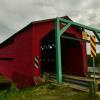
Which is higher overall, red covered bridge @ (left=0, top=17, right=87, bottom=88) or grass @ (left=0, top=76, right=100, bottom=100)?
red covered bridge @ (left=0, top=17, right=87, bottom=88)

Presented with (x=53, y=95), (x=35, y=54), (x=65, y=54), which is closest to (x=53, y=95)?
(x=53, y=95)

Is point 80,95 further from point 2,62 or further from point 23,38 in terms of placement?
point 2,62

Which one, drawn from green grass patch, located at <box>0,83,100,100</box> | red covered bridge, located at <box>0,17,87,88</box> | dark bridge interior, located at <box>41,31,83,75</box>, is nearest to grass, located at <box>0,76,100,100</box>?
green grass patch, located at <box>0,83,100,100</box>

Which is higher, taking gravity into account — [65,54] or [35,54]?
[65,54]

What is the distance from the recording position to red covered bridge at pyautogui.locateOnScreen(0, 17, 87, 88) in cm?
1217

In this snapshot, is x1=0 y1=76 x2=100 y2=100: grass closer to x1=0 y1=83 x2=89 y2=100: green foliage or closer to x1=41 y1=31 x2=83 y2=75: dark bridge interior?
x1=0 y1=83 x2=89 y2=100: green foliage

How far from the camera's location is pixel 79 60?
15.4 metres

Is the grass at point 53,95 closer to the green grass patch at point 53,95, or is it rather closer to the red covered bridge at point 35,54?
the green grass patch at point 53,95

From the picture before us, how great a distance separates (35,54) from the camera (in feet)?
39.7

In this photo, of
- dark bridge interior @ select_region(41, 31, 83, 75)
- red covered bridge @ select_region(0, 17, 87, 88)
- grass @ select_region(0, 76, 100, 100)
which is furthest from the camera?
dark bridge interior @ select_region(41, 31, 83, 75)

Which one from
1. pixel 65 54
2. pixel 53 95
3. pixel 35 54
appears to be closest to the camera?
pixel 53 95

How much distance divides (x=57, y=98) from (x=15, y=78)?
26.8 feet

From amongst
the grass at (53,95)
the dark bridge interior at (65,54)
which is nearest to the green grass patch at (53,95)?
the grass at (53,95)

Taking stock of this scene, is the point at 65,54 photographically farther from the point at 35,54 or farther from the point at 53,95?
the point at 53,95
